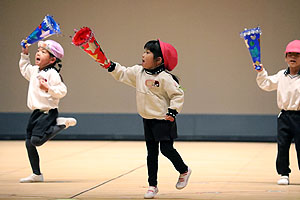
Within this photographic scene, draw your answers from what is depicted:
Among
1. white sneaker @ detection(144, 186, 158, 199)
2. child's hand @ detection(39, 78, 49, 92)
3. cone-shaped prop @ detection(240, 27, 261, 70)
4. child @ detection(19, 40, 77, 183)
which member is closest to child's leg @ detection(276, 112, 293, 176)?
cone-shaped prop @ detection(240, 27, 261, 70)

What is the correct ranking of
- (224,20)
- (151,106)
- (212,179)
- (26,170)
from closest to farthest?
(151,106) < (212,179) < (26,170) < (224,20)

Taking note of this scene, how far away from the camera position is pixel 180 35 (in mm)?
11391

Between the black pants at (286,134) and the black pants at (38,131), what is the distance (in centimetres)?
215

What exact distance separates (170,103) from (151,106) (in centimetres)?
16

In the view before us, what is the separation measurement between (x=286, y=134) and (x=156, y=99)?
1619 millimetres

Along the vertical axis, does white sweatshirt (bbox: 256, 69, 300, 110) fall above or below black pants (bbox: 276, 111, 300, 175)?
above

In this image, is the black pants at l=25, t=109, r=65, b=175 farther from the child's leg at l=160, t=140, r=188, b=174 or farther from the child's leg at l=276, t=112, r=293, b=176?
the child's leg at l=276, t=112, r=293, b=176

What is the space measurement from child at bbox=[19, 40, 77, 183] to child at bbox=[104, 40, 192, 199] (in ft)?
3.57

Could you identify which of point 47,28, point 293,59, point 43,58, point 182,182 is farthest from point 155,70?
point 293,59

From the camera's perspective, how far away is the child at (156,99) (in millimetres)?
5160

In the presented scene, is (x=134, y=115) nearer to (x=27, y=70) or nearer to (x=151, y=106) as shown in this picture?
(x=27, y=70)

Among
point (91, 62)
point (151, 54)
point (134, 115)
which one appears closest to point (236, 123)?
point (134, 115)

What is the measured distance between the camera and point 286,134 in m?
6.12

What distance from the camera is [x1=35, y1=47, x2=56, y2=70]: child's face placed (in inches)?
247
